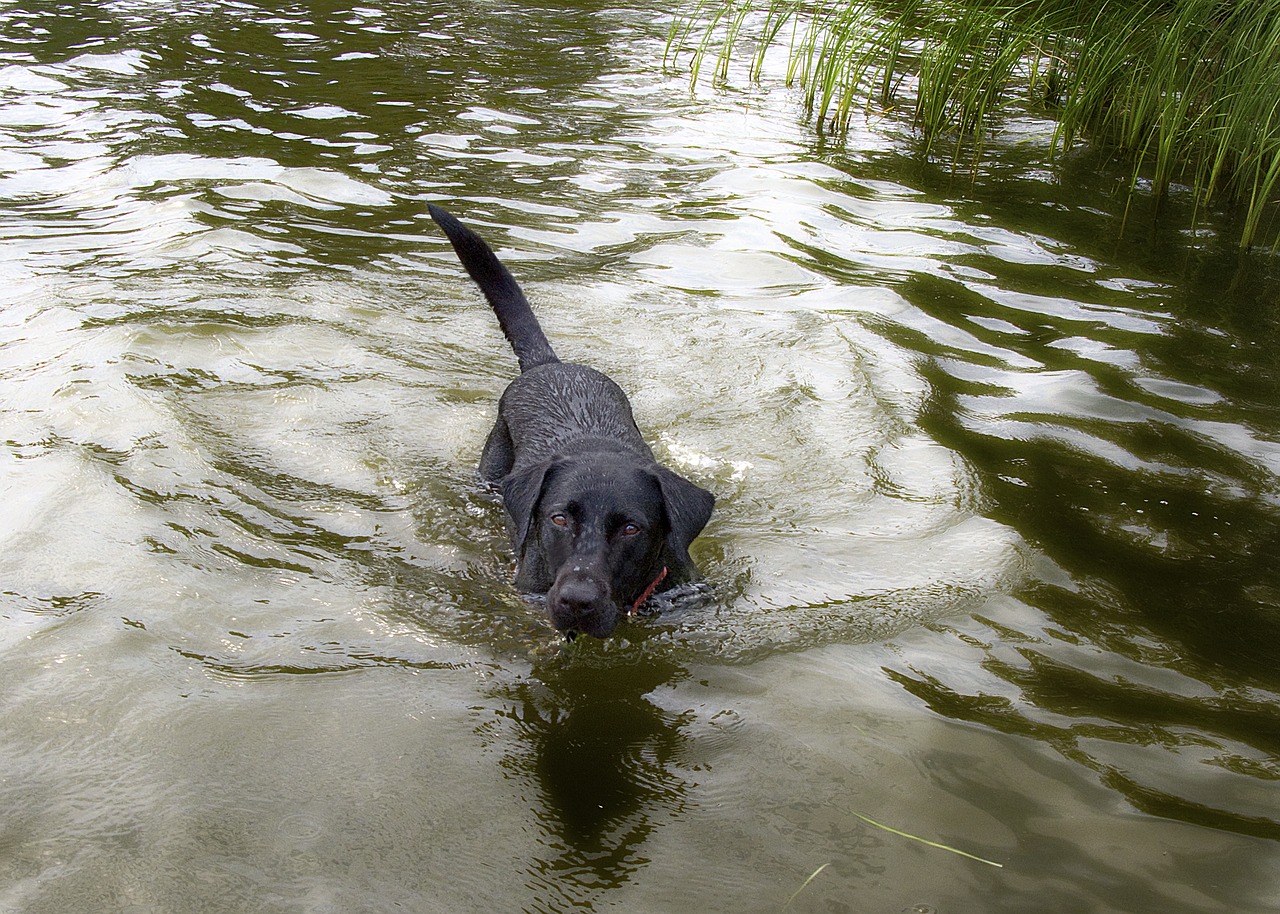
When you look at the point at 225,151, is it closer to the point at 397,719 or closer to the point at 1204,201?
the point at 397,719

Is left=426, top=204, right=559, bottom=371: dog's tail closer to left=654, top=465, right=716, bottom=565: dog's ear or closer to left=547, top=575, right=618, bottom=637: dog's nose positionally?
left=654, top=465, right=716, bottom=565: dog's ear

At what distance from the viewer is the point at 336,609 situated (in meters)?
3.94

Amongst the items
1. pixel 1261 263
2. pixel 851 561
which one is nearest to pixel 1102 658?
pixel 851 561

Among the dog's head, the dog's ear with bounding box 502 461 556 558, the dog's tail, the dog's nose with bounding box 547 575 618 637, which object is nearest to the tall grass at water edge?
the dog's tail

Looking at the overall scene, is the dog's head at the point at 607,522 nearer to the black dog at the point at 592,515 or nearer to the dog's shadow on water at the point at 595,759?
the black dog at the point at 592,515

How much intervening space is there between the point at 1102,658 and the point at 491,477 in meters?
2.85

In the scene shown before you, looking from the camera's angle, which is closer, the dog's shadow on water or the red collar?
the dog's shadow on water

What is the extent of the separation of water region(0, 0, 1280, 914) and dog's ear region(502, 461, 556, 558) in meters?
0.31

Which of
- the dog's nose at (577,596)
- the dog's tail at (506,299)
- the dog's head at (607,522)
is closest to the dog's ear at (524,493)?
the dog's head at (607,522)

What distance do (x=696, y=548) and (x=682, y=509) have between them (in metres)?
0.72

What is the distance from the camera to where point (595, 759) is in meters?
3.24

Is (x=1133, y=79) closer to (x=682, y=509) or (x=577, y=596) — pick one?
(x=682, y=509)

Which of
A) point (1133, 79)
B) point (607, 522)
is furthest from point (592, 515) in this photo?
point (1133, 79)

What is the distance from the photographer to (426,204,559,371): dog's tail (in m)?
5.40
